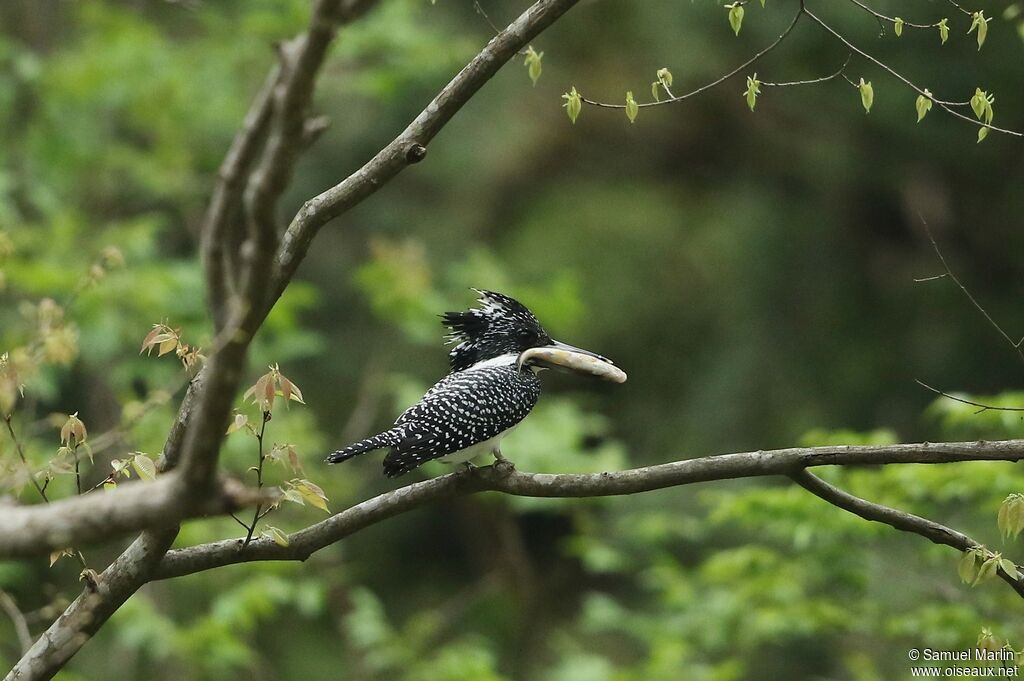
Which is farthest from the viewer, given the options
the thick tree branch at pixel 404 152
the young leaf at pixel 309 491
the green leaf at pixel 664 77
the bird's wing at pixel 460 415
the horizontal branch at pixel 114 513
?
the bird's wing at pixel 460 415

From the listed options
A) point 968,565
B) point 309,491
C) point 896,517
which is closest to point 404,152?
point 309,491

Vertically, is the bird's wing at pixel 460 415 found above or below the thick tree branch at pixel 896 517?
above

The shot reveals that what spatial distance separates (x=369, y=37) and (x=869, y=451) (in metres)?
4.99

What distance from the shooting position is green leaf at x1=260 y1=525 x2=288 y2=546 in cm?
262

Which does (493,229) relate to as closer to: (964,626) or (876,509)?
(964,626)

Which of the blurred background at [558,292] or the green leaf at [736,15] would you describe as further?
the blurred background at [558,292]

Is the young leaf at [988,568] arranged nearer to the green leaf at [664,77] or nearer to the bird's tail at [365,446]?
the green leaf at [664,77]

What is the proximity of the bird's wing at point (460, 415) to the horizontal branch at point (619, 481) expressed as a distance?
0.72 m

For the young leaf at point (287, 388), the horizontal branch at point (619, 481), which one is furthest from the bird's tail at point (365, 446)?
the young leaf at point (287, 388)

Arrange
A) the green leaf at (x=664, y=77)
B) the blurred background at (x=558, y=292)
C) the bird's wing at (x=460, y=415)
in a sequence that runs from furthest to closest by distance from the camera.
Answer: the blurred background at (x=558, y=292) → the bird's wing at (x=460, y=415) → the green leaf at (x=664, y=77)

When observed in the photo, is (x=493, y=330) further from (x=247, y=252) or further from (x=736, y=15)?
(x=247, y=252)

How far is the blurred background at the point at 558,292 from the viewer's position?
235 inches

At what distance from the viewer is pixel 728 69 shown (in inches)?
300

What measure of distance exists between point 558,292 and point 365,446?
2691 millimetres
